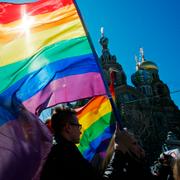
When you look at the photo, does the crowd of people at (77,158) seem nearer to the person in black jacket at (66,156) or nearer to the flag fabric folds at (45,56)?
the person in black jacket at (66,156)

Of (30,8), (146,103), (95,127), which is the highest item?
(146,103)

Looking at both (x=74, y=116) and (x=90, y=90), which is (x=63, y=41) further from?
(x=74, y=116)

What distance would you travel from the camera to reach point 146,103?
137ft

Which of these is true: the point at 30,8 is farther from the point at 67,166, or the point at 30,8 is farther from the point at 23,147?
the point at 67,166

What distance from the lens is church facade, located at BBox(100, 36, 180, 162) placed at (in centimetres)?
3441

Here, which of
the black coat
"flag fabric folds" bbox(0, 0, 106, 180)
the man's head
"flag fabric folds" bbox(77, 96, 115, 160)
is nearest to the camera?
the black coat

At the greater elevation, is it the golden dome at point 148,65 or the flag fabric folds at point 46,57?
the golden dome at point 148,65

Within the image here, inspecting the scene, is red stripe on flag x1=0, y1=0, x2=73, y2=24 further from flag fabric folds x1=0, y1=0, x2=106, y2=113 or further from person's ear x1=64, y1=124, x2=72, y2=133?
person's ear x1=64, y1=124, x2=72, y2=133

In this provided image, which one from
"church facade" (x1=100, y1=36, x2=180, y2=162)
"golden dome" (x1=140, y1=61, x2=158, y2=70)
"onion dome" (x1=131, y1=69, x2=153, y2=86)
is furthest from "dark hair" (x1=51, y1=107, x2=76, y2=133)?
"golden dome" (x1=140, y1=61, x2=158, y2=70)

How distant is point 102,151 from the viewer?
4.67 metres

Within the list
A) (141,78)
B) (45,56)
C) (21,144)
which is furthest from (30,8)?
(141,78)

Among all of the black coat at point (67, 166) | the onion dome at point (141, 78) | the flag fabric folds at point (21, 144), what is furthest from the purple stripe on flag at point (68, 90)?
the onion dome at point (141, 78)

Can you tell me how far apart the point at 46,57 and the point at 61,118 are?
44.1 inches

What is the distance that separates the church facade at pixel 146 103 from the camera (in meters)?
34.4
